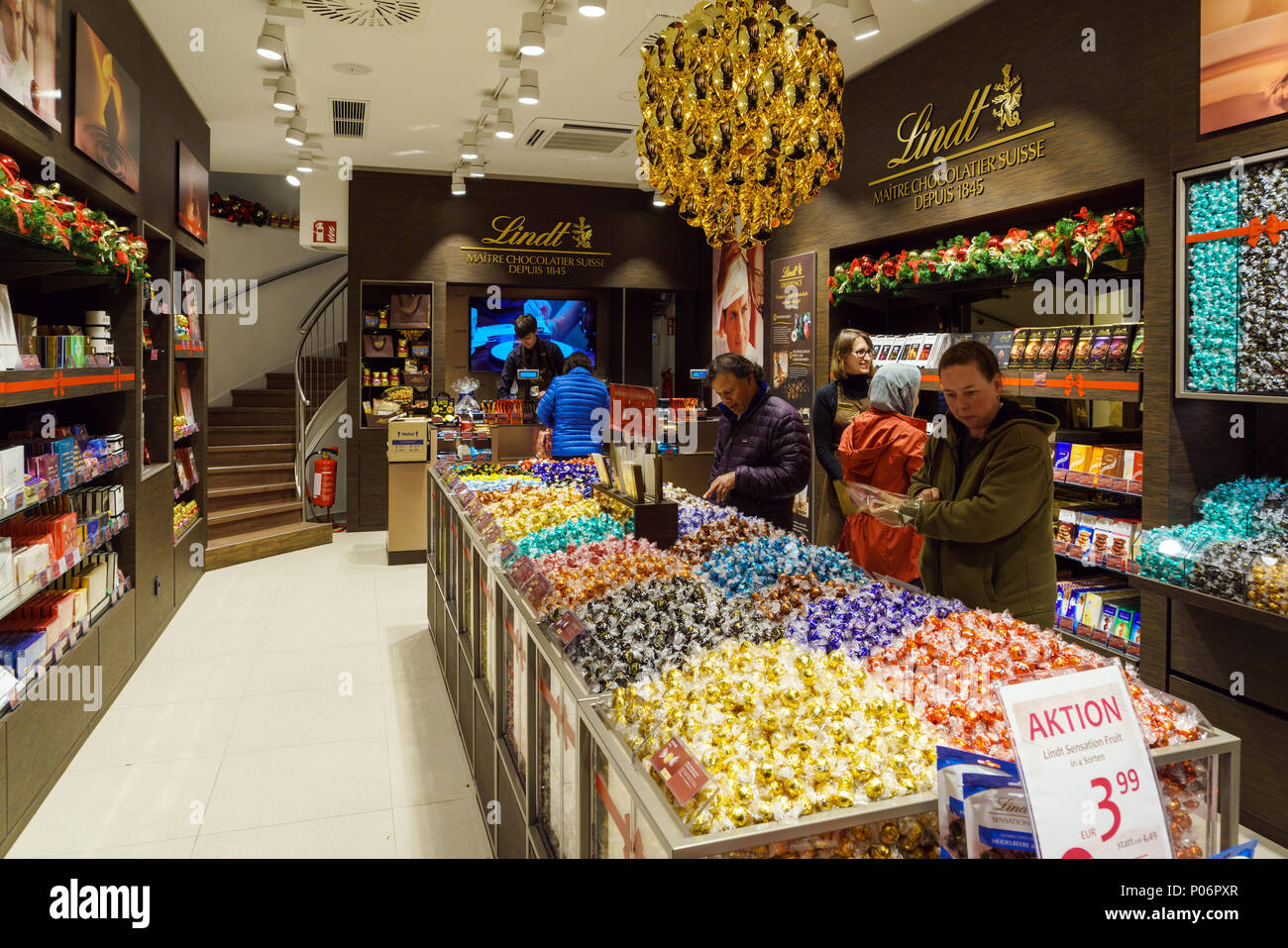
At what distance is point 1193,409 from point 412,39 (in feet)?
15.7

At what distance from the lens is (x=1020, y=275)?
460cm

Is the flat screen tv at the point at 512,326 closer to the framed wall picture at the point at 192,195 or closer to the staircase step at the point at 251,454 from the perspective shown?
the staircase step at the point at 251,454

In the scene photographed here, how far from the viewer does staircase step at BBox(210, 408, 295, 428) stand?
8.95 metres

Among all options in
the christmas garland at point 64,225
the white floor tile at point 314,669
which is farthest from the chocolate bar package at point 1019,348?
the christmas garland at point 64,225

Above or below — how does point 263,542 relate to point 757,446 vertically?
below

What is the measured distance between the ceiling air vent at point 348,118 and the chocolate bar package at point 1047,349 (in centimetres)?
521

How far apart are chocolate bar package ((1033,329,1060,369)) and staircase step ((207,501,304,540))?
633cm

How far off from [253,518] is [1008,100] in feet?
21.9

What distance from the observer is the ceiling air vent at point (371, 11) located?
4.61m

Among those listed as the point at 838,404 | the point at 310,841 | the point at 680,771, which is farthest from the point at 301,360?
the point at 680,771

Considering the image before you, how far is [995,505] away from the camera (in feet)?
7.75

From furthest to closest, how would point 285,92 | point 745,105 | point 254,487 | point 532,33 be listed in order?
point 254,487, point 285,92, point 532,33, point 745,105

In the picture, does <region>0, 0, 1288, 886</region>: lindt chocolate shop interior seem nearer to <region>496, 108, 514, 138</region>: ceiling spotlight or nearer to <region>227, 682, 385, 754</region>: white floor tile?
<region>227, 682, 385, 754</region>: white floor tile

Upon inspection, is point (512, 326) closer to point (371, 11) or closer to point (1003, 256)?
point (371, 11)
